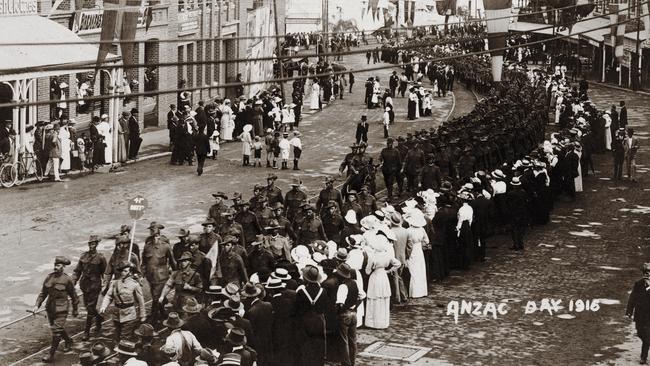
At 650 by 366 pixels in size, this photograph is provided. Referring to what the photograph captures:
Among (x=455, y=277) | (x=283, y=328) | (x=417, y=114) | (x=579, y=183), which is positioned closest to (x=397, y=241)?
(x=455, y=277)

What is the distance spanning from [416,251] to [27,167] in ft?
44.8

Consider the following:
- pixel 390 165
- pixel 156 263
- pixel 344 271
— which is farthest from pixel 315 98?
pixel 344 271

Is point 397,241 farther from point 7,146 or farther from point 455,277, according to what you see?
point 7,146

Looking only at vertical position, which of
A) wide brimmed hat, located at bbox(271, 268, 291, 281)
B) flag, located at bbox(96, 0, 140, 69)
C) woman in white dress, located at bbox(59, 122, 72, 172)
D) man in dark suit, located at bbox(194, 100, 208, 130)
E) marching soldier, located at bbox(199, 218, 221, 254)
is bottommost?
marching soldier, located at bbox(199, 218, 221, 254)

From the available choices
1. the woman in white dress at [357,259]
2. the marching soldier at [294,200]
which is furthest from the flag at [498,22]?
the woman in white dress at [357,259]

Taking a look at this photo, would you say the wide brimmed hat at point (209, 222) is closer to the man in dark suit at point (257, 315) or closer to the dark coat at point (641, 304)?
the man in dark suit at point (257, 315)

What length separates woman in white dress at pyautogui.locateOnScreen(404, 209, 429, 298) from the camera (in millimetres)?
18297

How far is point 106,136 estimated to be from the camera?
30922mm

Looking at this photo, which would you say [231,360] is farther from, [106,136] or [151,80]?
[151,80]

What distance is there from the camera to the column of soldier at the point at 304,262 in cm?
1274

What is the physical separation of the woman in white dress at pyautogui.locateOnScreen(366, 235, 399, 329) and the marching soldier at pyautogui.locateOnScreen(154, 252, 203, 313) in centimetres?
277

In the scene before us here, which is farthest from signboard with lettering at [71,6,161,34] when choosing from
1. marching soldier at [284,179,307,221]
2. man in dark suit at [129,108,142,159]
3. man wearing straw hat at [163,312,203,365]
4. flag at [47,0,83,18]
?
man wearing straw hat at [163,312,203,365]

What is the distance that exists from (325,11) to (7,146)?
3794 cm

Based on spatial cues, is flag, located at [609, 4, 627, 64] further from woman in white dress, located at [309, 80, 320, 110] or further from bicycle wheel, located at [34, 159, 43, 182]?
bicycle wheel, located at [34, 159, 43, 182]
